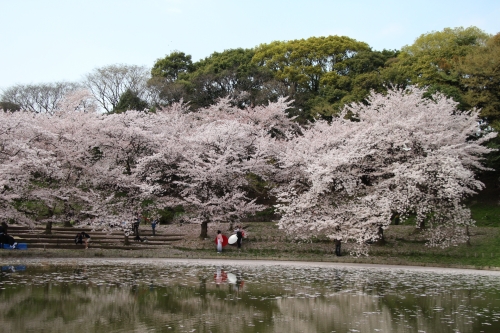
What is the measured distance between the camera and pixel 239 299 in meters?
14.2

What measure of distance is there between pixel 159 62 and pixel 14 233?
143 feet

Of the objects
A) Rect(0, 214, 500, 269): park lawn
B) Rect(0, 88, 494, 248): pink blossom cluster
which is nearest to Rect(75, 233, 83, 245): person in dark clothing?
Rect(0, 88, 494, 248): pink blossom cluster

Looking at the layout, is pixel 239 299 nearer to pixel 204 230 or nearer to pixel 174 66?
pixel 204 230

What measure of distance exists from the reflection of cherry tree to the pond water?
5.37 meters

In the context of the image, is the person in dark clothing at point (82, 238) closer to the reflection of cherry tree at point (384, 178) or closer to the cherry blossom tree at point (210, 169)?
the cherry blossom tree at point (210, 169)

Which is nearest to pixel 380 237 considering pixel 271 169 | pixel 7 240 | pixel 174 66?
pixel 271 169

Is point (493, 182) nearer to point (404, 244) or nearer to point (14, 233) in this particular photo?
point (404, 244)

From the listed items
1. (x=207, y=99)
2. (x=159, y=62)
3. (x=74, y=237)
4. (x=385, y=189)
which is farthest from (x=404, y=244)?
(x=159, y=62)

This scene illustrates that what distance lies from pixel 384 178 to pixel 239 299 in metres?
17.6

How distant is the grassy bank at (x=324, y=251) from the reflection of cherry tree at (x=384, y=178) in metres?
0.85

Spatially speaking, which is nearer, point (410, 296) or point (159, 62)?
point (410, 296)

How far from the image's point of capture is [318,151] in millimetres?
32094

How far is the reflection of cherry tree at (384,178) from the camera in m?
26.8

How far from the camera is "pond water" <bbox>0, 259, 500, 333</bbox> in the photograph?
11188 mm
